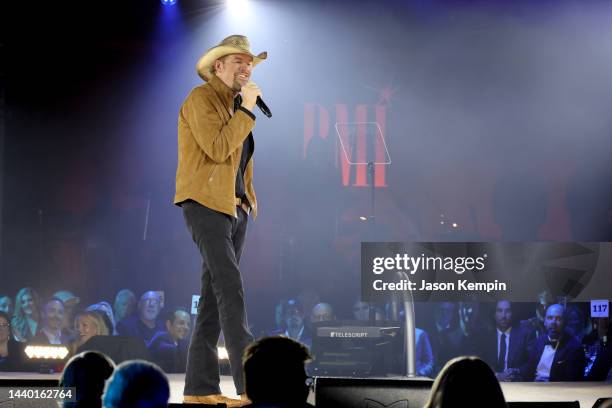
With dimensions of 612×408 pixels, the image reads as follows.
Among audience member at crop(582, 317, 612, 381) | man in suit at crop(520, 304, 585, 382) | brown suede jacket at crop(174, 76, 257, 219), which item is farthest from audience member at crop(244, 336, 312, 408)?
audience member at crop(582, 317, 612, 381)

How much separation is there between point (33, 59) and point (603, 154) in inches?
233

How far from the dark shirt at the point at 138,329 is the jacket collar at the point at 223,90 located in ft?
15.2

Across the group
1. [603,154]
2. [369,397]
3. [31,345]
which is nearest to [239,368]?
[369,397]

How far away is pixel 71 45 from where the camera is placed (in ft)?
28.7

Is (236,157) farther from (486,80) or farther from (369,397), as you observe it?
(486,80)

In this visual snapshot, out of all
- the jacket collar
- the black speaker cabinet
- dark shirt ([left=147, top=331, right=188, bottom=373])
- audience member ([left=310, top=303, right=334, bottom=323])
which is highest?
the jacket collar

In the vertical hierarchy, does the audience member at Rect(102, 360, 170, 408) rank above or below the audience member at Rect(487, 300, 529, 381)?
above

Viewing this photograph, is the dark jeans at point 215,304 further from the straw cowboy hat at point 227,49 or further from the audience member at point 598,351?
the audience member at point 598,351

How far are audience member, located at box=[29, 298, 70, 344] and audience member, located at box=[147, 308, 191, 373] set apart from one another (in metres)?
0.79

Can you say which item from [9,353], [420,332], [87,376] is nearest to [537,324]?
[420,332]

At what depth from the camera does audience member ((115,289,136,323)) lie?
7.99 m

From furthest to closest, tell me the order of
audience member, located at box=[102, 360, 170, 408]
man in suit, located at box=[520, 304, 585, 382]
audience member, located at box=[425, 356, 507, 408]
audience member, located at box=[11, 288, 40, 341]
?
1. audience member, located at box=[11, 288, 40, 341]
2. man in suit, located at box=[520, 304, 585, 382]
3. audience member, located at box=[425, 356, 507, 408]
4. audience member, located at box=[102, 360, 170, 408]

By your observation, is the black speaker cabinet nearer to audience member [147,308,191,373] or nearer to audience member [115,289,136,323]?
audience member [147,308,191,373]

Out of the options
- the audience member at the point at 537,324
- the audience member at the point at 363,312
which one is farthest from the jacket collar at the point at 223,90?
the audience member at the point at 363,312
